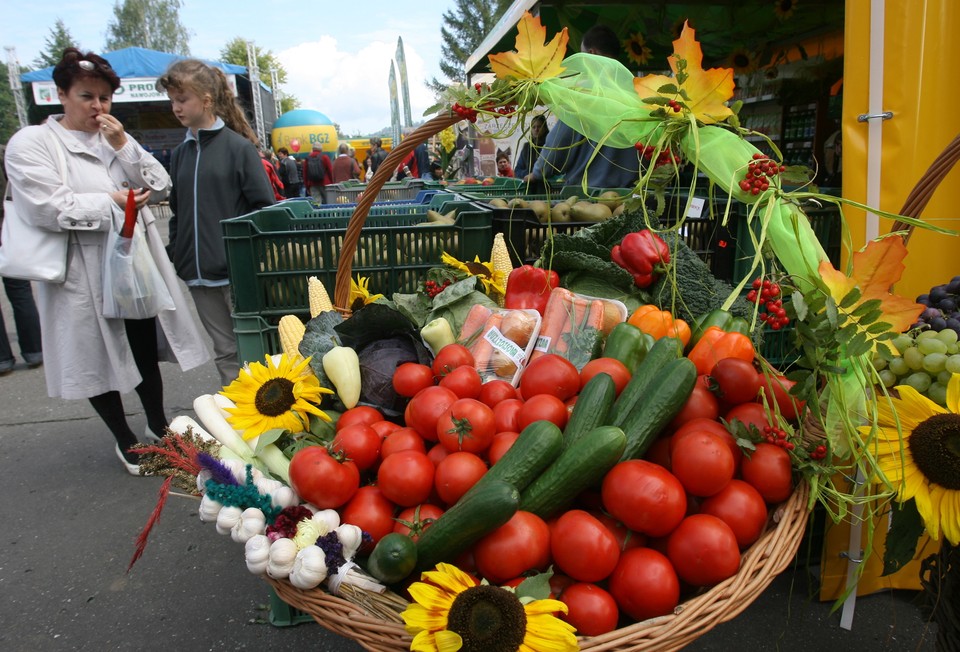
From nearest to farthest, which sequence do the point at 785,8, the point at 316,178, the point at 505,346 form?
the point at 505,346 < the point at 785,8 < the point at 316,178

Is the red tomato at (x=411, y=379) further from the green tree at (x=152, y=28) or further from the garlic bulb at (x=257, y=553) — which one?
the green tree at (x=152, y=28)

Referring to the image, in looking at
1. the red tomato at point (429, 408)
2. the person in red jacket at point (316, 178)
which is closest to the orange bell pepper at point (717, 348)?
the red tomato at point (429, 408)

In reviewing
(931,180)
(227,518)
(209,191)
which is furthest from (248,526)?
(209,191)

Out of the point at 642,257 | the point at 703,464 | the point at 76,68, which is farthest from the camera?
the point at 76,68

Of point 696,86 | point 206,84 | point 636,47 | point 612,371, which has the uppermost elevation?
point 636,47

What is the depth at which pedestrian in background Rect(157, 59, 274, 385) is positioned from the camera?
10.9 feet

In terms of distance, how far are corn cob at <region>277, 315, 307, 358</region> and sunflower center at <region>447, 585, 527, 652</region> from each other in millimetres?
1088

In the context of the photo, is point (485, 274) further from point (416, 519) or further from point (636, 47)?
point (636, 47)

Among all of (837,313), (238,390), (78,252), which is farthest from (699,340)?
(78,252)

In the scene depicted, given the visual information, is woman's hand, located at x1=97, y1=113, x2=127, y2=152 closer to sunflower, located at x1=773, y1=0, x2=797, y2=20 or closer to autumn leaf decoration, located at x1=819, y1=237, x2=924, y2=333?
autumn leaf decoration, located at x1=819, y1=237, x2=924, y2=333

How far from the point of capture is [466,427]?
138cm

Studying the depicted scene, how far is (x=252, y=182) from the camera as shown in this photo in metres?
3.43

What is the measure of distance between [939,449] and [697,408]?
18.0 inches

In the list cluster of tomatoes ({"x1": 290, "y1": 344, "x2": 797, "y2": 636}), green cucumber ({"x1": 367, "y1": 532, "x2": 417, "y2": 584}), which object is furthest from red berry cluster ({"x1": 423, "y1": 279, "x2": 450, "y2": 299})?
green cucumber ({"x1": 367, "y1": 532, "x2": 417, "y2": 584})
